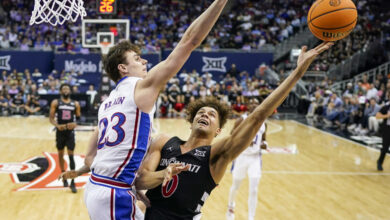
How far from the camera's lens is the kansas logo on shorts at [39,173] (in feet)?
23.6

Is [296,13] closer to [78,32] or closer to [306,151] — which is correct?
[78,32]

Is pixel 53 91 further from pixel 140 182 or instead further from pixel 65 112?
pixel 140 182

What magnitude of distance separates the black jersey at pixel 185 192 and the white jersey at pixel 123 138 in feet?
0.87

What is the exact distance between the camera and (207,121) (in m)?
2.91

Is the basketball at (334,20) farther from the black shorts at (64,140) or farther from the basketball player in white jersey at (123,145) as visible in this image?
the black shorts at (64,140)

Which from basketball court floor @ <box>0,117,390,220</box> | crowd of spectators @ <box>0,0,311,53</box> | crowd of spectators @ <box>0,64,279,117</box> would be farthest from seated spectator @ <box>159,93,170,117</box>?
basketball court floor @ <box>0,117,390,220</box>

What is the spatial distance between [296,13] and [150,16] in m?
9.19

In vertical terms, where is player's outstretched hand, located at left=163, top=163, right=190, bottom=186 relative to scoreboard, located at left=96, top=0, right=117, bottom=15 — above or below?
below

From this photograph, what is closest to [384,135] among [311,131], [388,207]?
[388,207]

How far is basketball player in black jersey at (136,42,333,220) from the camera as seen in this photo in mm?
2404

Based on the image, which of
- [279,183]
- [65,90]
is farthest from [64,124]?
[279,183]

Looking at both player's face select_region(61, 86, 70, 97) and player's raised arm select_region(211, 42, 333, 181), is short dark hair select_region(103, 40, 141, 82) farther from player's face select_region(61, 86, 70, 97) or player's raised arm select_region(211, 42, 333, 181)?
player's face select_region(61, 86, 70, 97)

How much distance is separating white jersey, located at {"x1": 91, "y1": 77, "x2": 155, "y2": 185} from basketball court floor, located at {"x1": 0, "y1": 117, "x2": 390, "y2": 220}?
3.56 meters

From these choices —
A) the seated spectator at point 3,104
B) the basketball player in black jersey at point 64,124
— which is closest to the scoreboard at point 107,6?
the basketball player in black jersey at point 64,124
